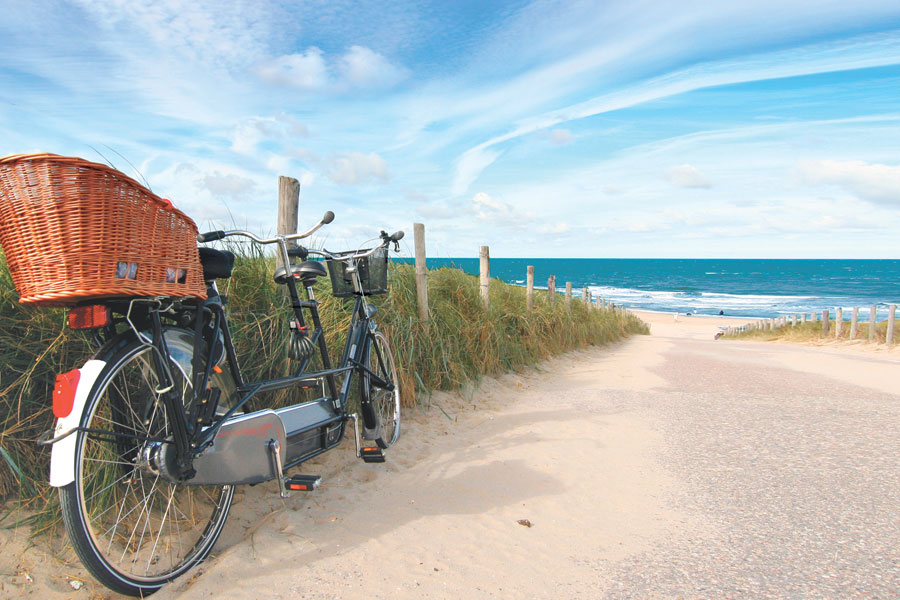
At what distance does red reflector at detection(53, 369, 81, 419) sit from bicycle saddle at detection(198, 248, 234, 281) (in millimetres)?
724

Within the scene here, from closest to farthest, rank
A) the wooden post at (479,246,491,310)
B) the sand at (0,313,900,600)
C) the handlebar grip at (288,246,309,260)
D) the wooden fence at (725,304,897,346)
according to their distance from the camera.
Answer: the sand at (0,313,900,600)
the handlebar grip at (288,246,309,260)
the wooden post at (479,246,491,310)
the wooden fence at (725,304,897,346)

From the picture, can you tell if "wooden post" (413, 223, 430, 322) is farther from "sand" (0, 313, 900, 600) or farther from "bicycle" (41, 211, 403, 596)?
"bicycle" (41, 211, 403, 596)

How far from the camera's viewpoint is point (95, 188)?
2080mm

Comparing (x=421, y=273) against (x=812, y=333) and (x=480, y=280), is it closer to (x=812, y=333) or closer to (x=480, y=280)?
(x=480, y=280)

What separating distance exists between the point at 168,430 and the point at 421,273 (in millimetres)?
3737

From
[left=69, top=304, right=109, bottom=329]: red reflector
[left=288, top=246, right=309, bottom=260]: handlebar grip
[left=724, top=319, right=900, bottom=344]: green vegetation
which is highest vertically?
[left=288, top=246, right=309, bottom=260]: handlebar grip

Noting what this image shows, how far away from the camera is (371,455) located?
382 centimetres

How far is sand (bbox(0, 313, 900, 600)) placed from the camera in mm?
2641

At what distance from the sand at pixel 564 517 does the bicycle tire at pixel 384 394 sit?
A: 0.16 meters

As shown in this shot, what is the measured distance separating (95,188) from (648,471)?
3985 millimetres

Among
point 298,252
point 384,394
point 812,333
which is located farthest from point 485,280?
point 812,333

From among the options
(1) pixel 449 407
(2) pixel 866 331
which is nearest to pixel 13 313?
(1) pixel 449 407

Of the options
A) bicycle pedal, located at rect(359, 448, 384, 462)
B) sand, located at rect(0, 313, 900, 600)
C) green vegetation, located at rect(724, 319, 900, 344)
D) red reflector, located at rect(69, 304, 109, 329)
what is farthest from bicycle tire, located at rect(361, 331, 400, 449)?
green vegetation, located at rect(724, 319, 900, 344)

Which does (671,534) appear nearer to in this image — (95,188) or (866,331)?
(95,188)
